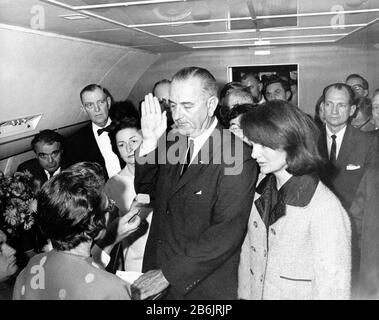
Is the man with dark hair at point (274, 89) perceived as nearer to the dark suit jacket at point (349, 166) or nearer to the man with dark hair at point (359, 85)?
the man with dark hair at point (359, 85)

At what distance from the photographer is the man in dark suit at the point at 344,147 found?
2422 millimetres

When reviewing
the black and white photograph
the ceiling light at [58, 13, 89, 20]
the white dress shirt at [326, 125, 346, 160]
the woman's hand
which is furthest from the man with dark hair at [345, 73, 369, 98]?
the woman's hand

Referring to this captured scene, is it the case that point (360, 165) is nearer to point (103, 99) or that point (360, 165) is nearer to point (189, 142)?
point (189, 142)

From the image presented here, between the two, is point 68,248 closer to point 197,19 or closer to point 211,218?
point 211,218

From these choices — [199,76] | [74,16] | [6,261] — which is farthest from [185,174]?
[74,16]

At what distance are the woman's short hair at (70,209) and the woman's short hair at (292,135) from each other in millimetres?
721

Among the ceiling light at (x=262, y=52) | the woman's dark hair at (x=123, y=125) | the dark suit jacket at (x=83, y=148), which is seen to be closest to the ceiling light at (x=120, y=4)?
the woman's dark hair at (x=123, y=125)

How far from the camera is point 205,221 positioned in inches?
68.4

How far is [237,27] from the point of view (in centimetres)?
329

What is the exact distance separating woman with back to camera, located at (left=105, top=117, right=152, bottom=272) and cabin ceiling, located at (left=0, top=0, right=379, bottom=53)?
31.3 inches

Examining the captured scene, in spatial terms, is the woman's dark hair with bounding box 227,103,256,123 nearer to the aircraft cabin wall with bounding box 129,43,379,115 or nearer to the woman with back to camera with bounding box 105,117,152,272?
the woman with back to camera with bounding box 105,117,152,272

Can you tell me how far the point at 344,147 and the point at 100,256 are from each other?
1.85 m

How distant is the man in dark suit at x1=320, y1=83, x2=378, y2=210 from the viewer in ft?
7.95

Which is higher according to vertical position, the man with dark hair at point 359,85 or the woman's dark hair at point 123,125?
the man with dark hair at point 359,85
